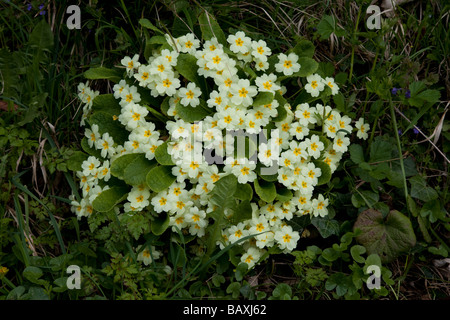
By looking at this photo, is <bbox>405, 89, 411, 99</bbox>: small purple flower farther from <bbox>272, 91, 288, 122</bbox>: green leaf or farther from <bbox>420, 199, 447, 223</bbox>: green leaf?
<bbox>272, 91, 288, 122</bbox>: green leaf

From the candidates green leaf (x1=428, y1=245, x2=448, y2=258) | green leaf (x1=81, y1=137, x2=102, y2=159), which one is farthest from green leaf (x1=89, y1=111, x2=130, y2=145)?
green leaf (x1=428, y1=245, x2=448, y2=258)

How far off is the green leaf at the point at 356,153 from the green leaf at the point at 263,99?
2.19 feet

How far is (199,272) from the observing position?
2875mm

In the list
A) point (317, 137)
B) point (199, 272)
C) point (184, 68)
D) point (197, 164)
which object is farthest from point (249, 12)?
point (199, 272)

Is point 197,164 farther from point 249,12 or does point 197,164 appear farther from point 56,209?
point 249,12

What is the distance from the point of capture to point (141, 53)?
3512mm

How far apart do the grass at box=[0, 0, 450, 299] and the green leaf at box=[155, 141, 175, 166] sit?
0.52m

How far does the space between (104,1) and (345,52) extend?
176 cm

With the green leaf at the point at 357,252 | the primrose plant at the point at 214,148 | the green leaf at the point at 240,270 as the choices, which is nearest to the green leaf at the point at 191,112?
the primrose plant at the point at 214,148

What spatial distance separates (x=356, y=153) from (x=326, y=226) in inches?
19.5

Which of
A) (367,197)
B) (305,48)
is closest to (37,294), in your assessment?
(367,197)

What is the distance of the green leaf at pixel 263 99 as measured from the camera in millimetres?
2839

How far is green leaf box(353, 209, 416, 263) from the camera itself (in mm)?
2916

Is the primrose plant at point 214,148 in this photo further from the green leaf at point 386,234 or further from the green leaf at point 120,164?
the green leaf at point 386,234
